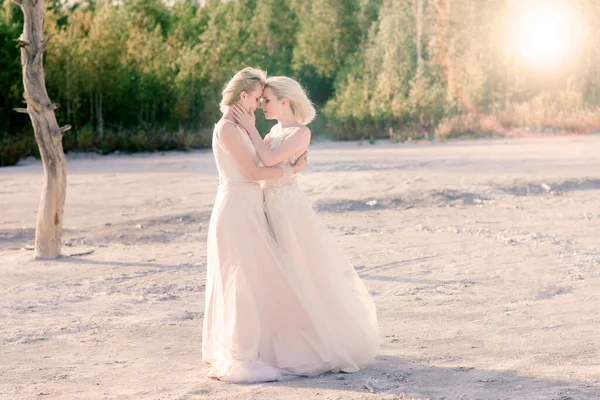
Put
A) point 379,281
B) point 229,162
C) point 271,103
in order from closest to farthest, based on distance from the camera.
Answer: point 229,162, point 271,103, point 379,281

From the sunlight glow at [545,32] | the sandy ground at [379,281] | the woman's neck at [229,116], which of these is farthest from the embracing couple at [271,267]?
the sunlight glow at [545,32]

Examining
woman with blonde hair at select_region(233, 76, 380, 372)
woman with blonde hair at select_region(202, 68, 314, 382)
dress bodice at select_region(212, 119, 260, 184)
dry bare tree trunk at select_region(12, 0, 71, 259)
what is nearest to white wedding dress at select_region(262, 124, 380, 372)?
woman with blonde hair at select_region(233, 76, 380, 372)

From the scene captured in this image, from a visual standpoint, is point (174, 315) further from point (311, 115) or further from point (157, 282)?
point (311, 115)

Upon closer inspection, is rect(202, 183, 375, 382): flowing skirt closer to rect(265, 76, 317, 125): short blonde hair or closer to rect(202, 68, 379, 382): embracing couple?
rect(202, 68, 379, 382): embracing couple

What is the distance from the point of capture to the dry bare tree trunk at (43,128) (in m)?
11.9

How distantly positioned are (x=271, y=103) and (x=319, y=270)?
1.22 metres

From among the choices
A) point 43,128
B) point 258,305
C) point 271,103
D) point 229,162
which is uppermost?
point 271,103

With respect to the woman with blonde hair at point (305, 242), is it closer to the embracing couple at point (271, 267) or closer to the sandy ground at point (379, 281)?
the embracing couple at point (271, 267)

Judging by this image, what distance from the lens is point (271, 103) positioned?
6738 mm

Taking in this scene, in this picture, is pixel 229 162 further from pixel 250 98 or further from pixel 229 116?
pixel 250 98

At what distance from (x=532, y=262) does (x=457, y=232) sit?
2.53m

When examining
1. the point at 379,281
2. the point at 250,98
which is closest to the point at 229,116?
the point at 250,98

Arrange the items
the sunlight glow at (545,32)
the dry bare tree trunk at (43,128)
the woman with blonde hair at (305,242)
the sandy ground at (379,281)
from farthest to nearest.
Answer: the sunlight glow at (545,32), the dry bare tree trunk at (43,128), the woman with blonde hair at (305,242), the sandy ground at (379,281)

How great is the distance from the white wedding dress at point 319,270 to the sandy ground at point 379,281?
0.26m
